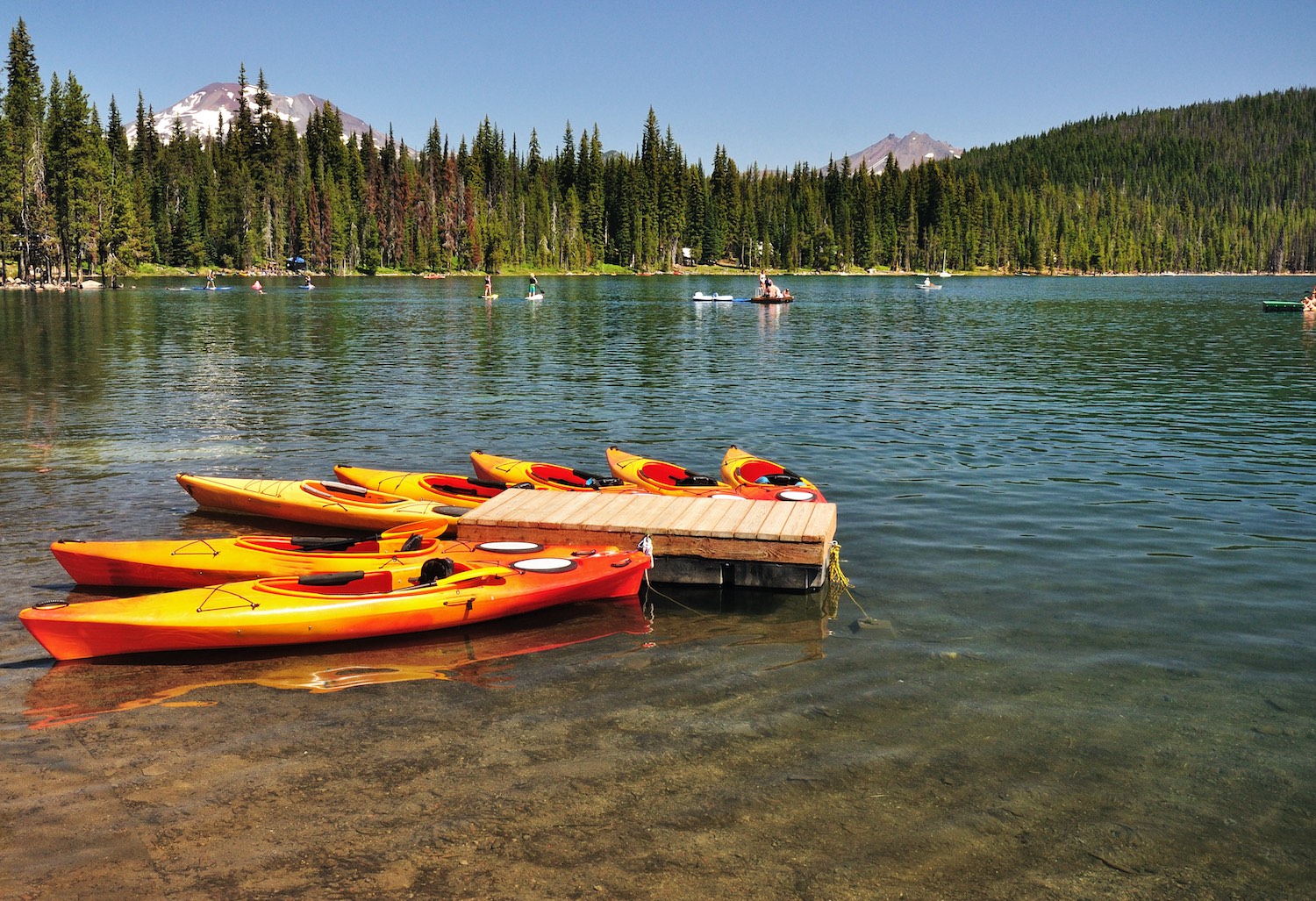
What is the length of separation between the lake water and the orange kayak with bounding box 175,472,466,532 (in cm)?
45

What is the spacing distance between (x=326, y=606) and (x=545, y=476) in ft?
20.2

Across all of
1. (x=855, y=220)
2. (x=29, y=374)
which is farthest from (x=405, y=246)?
(x=29, y=374)

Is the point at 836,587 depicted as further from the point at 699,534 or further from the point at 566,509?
the point at 566,509

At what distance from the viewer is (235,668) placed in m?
9.84

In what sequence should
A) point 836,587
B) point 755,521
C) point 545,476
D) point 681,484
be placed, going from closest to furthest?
point 836,587 → point 755,521 → point 681,484 → point 545,476

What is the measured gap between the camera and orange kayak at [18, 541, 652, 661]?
381 inches

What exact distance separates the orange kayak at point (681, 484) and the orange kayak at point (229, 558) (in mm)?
3575

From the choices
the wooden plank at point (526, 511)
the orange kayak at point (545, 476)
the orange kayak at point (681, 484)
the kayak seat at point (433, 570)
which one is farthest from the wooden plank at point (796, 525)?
the kayak seat at point (433, 570)

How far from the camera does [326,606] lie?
399 inches

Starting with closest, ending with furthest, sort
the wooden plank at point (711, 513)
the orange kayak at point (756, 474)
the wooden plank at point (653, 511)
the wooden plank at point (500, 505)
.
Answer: the wooden plank at point (711, 513)
the wooden plank at point (653, 511)
the wooden plank at point (500, 505)
the orange kayak at point (756, 474)

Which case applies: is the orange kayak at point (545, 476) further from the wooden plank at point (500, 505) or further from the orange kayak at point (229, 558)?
the orange kayak at point (229, 558)

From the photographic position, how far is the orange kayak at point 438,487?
14984 millimetres

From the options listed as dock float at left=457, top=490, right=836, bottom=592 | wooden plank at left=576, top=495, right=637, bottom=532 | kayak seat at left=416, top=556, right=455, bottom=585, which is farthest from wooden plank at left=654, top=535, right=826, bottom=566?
kayak seat at left=416, top=556, right=455, bottom=585

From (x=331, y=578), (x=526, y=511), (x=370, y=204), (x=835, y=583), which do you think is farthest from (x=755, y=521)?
(x=370, y=204)
